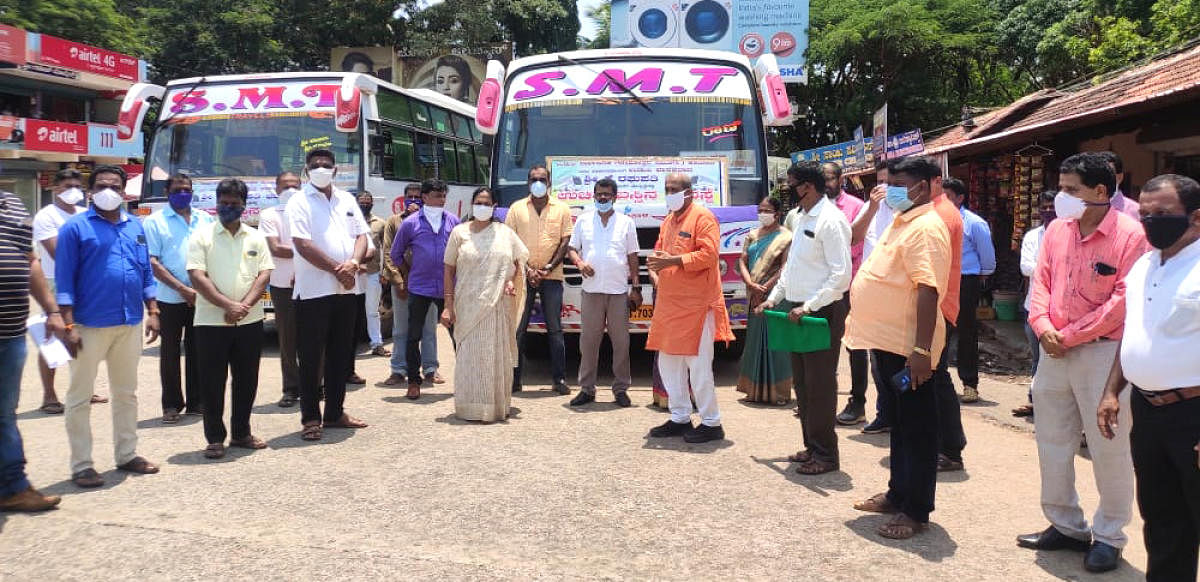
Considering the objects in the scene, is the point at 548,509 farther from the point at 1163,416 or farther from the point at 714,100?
the point at 714,100

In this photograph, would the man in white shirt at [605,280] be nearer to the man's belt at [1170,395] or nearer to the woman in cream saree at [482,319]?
the woman in cream saree at [482,319]

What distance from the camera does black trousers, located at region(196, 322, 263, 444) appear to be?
18.0 feet

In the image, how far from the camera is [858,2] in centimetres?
2633

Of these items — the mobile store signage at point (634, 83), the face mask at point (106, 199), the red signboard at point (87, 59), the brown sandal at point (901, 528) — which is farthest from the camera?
the red signboard at point (87, 59)

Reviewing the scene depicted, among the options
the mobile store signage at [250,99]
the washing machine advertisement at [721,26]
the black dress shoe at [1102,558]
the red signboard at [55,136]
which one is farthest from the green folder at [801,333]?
the red signboard at [55,136]

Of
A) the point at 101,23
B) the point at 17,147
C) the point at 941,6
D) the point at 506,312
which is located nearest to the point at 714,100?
the point at 506,312

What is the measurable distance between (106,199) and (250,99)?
566 centimetres

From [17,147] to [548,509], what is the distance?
2690 cm

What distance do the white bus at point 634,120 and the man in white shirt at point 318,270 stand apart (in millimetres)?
2081

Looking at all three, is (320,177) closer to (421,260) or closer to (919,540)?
(421,260)

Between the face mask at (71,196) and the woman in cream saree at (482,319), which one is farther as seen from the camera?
the woman in cream saree at (482,319)

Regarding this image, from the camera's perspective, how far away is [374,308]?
9742 millimetres

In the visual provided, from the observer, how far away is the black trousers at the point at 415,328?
731 cm

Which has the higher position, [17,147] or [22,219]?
[17,147]
